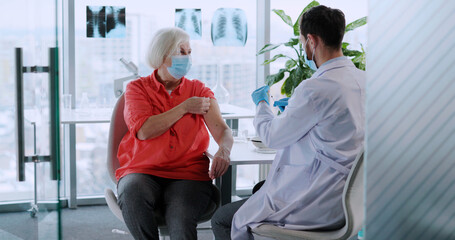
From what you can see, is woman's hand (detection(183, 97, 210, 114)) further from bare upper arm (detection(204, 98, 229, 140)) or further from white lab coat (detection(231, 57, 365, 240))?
white lab coat (detection(231, 57, 365, 240))

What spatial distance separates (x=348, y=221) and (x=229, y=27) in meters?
2.51

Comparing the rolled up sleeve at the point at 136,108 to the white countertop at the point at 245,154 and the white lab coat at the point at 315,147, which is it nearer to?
the white countertop at the point at 245,154

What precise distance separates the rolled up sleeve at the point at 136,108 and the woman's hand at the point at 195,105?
159mm

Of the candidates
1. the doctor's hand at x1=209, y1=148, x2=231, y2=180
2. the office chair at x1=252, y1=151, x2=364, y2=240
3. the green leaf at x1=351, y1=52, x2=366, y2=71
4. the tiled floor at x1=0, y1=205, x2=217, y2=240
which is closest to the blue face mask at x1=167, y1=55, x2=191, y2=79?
the doctor's hand at x1=209, y1=148, x2=231, y2=180

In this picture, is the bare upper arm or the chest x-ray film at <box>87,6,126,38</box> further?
the chest x-ray film at <box>87,6,126,38</box>

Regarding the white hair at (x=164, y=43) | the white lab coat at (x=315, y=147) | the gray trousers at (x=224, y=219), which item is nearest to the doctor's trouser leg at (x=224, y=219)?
the gray trousers at (x=224, y=219)

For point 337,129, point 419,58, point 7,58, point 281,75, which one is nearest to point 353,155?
point 337,129

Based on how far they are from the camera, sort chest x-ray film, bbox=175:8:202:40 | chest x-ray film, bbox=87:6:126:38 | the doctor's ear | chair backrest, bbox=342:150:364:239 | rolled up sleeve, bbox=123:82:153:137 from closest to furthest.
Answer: chair backrest, bbox=342:150:364:239
the doctor's ear
rolled up sleeve, bbox=123:82:153:137
chest x-ray film, bbox=87:6:126:38
chest x-ray film, bbox=175:8:202:40

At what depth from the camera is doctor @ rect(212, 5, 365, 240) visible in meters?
1.75

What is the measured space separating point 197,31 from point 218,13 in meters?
0.20

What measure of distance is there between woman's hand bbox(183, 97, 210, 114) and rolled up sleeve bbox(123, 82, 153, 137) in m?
0.16

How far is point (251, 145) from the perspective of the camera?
2553 mm

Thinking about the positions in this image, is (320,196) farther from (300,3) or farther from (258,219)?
(300,3)

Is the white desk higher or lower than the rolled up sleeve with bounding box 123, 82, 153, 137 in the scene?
lower
